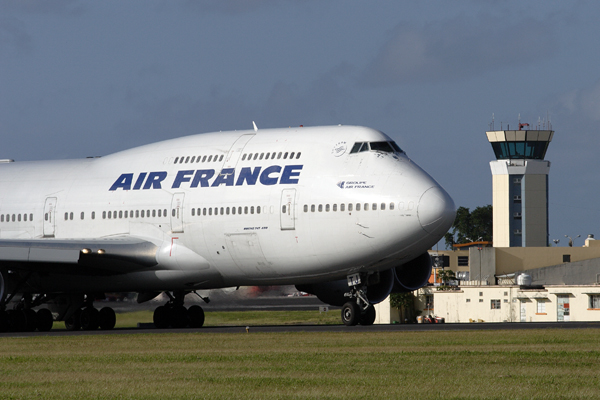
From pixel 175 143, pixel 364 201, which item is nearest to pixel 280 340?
pixel 364 201

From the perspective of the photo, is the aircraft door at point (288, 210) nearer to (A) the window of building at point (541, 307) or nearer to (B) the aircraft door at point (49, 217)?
(B) the aircraft door at point (49, 217)

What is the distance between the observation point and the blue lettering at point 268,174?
1276 inches

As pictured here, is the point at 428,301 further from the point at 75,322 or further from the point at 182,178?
the point at 182,178

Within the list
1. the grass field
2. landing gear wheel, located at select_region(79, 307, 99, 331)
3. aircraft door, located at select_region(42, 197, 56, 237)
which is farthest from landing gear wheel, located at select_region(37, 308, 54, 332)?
the grass field

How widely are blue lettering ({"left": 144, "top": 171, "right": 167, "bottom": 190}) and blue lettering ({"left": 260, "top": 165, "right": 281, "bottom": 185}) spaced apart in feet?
14.4

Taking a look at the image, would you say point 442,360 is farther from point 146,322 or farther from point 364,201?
point 146,322

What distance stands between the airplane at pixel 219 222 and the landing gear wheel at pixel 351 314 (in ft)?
0.12

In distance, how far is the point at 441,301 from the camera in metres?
86.7

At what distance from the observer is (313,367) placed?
59.1ft

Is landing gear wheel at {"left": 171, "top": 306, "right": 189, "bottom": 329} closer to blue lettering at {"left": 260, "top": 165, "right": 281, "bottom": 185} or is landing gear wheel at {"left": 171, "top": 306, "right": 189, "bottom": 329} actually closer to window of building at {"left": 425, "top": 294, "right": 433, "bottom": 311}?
blue lettering at {"left": 260, "top": 165, "right": 281, "bottom": 185}

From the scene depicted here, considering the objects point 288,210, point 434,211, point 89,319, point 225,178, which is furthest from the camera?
point 89,319

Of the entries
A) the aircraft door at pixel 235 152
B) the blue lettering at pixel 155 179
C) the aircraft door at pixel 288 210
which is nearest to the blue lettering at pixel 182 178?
the blue lettering at pixel 155 179

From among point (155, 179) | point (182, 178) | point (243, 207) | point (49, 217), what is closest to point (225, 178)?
point (243, 207)

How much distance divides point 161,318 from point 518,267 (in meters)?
84.3
